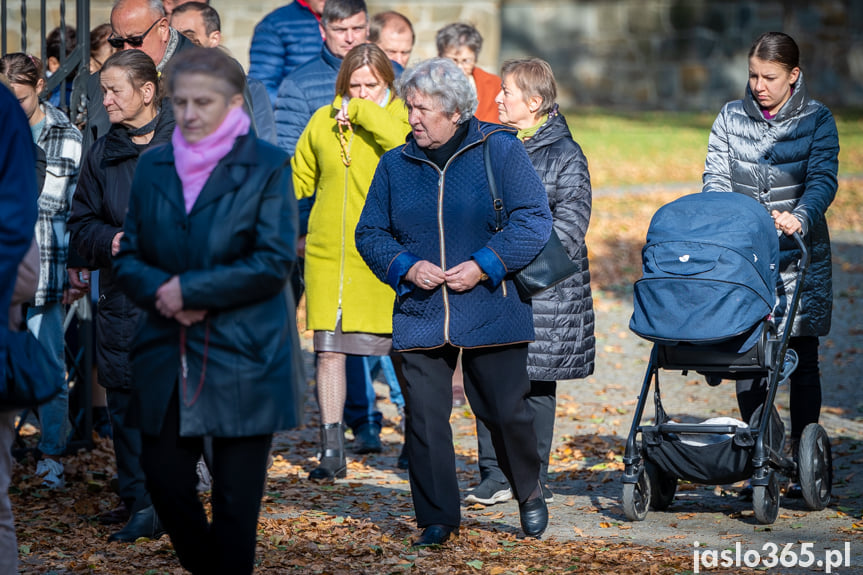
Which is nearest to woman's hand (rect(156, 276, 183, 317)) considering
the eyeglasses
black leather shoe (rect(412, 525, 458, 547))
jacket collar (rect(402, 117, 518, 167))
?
jacket collar (rect(402, 117, 518, 167))

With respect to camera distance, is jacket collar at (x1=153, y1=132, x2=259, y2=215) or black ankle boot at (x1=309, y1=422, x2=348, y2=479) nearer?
jacket collar at (x1=153, y1=132, x2=259, y2=215)

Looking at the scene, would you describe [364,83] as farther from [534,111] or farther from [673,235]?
[673,235]

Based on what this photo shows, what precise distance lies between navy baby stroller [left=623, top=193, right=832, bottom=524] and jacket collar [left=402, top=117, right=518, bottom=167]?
38.1 inches

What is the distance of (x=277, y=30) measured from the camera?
30.0ft

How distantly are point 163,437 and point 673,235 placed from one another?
2.74 m

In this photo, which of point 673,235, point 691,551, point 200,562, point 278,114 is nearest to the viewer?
point 200,562

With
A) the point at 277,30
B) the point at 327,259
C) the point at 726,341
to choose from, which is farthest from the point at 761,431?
the point at 277,30

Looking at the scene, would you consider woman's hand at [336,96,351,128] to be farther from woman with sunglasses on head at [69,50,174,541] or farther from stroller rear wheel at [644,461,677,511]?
stroller rear wheel at [644,461,677,511]

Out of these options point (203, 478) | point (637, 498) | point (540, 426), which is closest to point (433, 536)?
point (637, 498)

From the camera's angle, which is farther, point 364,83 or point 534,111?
point 364,83

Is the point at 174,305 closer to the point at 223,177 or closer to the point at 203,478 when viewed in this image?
the point at 223,177

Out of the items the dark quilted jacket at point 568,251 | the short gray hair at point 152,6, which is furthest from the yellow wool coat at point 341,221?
the short gray hair at point 152,6

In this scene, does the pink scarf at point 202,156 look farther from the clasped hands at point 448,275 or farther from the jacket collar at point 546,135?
the jacket collar at point 546,135

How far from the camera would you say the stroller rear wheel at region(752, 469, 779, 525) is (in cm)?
570
